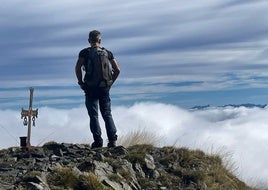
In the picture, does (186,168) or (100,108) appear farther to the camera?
(100,108)

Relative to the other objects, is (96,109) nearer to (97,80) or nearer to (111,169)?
(97,80)

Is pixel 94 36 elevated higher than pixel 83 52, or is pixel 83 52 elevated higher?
pixel 94 36

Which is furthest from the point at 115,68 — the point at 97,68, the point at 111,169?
the point at 111,169

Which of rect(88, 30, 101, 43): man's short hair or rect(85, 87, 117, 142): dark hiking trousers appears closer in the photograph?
rect(88, 30, 101, 43): man's short hair

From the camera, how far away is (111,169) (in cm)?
1366

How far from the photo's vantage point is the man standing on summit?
15.8 meters

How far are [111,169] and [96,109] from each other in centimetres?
275

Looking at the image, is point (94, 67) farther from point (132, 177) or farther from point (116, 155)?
point (132, 177)

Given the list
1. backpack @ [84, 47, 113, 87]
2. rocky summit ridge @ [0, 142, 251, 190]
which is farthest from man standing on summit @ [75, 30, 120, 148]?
rocky summit ridge @ [0, 142, 251, 190]

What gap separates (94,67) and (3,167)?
3358 mm

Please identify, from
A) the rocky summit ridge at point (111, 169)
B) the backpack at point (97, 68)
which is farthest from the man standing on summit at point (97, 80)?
the rocky summit ridge at point (111, 169)

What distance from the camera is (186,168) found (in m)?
15.1

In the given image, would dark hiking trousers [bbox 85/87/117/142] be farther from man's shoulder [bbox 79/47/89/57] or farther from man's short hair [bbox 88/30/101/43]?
man's short hair [bbox 88/30/101/43]

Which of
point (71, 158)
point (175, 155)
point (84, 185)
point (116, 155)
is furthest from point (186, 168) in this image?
point (84, 185)
